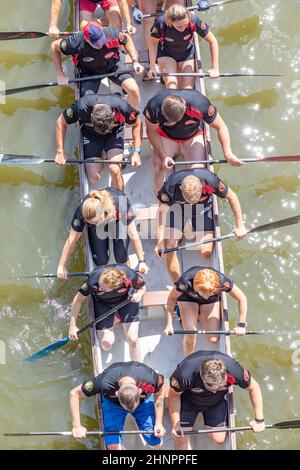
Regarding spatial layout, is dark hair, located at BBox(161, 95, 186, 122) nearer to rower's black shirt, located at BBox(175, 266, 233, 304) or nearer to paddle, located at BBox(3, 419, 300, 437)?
rower's black shirt, located at BBox(175, 266, 233, 304)

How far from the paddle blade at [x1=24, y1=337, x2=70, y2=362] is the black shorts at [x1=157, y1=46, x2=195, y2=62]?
15.3 ft

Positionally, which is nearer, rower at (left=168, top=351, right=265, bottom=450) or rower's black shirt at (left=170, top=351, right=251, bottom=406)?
rower at (left=168, top=351, right=265, bottom=450)

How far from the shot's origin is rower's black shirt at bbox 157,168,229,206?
33.6 feet

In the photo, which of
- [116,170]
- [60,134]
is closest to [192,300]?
[116,170]

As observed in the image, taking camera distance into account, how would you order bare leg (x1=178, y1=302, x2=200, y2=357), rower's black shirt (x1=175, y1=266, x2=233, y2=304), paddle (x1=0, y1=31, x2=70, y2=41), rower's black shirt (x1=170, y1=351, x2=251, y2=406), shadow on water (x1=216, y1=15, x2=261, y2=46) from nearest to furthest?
rower's black shirt (x1=170, y1=351, x2=251, y2=406) → rower's black shirt (x1=175, y1=266, x2=233, y2=304) → bare leg (x1=178, y1=302, x2=200, y2=357) → paddle (x1=0, y1=31, x2=70, y2=41) → shadow on water (x1=216, y1=15, x2=261, y2=46)

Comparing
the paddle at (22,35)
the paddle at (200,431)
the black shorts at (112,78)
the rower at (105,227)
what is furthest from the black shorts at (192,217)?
the paddle at (22,35)

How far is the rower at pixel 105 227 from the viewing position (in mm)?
9898

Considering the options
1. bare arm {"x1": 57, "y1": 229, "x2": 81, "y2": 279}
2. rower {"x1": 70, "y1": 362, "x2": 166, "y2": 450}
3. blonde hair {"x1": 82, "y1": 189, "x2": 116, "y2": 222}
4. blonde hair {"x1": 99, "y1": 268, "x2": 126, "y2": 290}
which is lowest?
rower {"x1": 70, "y1": 362, "x2": 166, "y2": 450}

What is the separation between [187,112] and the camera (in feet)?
34.3

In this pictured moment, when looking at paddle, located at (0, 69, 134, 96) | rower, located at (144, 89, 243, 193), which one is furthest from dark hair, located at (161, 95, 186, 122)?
paddle, located at (0, 69, 134, 96)

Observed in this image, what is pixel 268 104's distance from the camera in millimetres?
12789

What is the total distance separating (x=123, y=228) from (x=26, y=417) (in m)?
3.25

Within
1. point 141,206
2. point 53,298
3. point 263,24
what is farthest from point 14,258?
point 263,24

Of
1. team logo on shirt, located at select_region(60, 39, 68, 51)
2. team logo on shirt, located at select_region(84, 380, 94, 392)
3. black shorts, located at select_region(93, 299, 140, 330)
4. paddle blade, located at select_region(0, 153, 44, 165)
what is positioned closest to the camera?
team logo on shirt, located at select_region(84, 380, 94, 392)
